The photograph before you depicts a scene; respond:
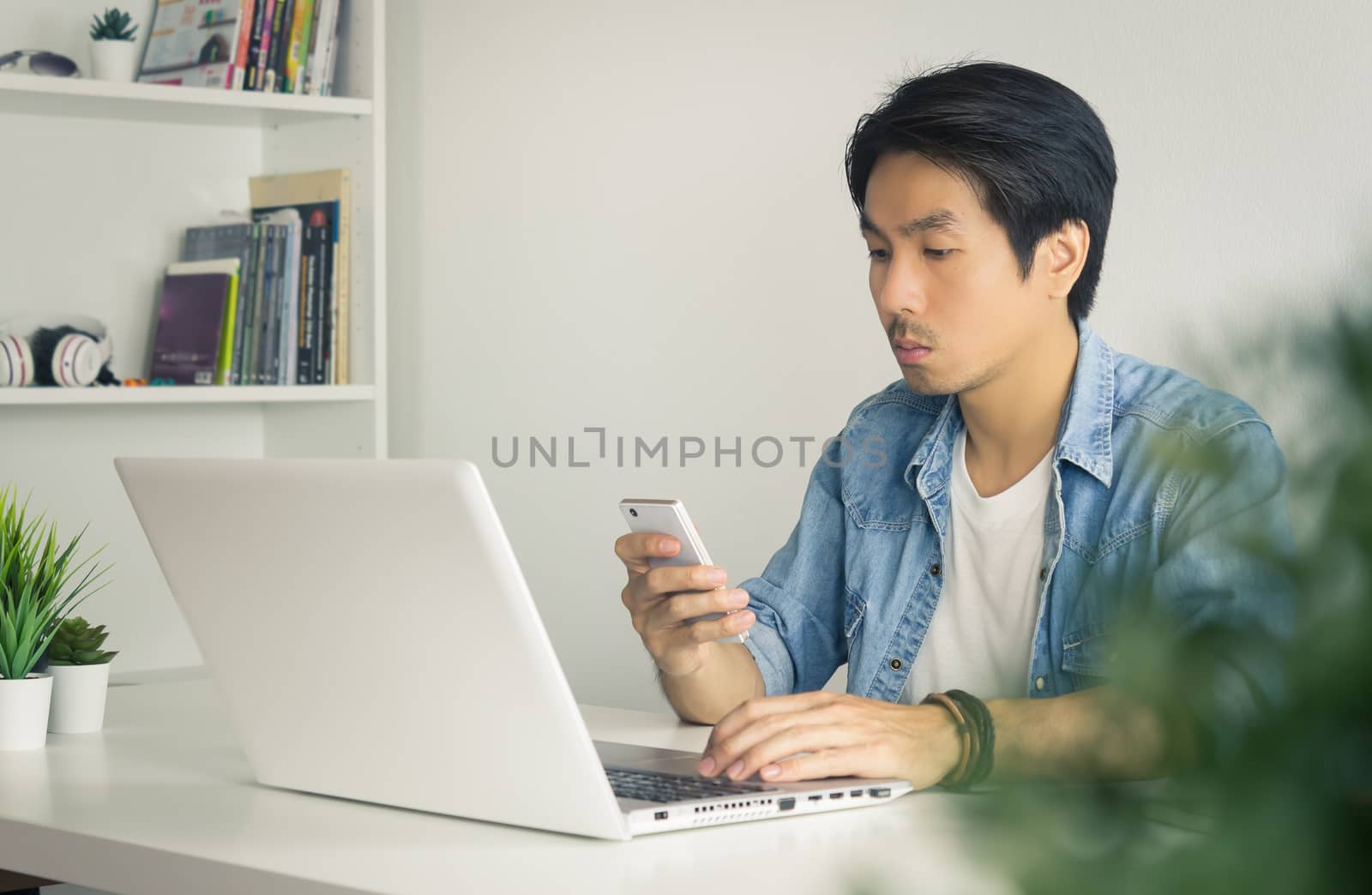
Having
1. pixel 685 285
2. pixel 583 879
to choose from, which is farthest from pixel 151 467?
pixel 685 285

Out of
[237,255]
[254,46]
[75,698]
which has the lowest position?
[75,698]

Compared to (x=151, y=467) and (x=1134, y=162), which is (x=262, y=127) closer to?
(x=1134, y=162)

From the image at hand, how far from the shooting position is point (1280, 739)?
0.15 m

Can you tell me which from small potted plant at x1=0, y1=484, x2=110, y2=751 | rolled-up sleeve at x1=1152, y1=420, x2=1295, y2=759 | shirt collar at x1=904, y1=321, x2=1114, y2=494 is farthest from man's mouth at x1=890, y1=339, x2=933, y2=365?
rolled-up sleeve at x1=1152, y1=420, x2=1295, y2=759

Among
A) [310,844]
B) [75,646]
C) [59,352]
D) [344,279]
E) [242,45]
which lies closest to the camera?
[310,844]

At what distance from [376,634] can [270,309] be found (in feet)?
6.25

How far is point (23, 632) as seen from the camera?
4.58 feet

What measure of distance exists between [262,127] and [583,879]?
8.14ft

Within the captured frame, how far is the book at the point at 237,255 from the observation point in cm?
280

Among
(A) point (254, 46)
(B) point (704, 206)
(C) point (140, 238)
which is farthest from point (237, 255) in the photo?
(B) point (704, 206)

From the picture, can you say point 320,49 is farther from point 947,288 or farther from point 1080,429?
point 1080,429

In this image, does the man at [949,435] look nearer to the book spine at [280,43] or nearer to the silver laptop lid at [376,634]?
the silver laptop lid at [376,634]

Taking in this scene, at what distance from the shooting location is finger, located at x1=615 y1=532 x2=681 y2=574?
48.6 inches

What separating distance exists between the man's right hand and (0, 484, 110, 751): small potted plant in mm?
508
